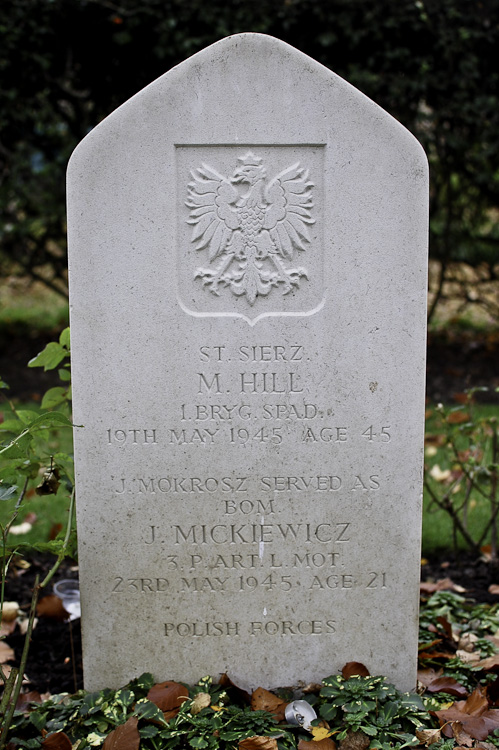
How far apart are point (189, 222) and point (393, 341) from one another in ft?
2.71

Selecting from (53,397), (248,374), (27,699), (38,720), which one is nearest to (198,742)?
(38,720)

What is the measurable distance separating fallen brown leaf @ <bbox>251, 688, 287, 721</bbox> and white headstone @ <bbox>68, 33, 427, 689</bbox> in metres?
0.11

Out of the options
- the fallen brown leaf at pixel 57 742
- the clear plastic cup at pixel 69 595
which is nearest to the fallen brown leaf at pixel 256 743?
the fallen brown leaf at pixel 57 742

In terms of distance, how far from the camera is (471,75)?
19.0ft

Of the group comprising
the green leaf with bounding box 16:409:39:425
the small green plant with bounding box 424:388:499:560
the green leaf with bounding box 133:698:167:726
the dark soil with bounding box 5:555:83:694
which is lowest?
the dark soil with bounding box 5:555:83:694

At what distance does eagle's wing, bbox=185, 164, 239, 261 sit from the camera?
7.98 ft

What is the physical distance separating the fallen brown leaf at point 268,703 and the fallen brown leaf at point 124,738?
1.48 ft

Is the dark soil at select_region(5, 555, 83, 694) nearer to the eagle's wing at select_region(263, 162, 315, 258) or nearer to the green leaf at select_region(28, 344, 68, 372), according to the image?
the green leaf at select_region(28, 344, 68, 372)

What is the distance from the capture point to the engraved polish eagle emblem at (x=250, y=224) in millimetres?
2439

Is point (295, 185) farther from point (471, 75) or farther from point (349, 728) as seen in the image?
point (471, 75)

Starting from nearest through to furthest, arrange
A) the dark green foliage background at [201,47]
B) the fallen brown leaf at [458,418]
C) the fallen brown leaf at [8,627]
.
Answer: the fallen brown leaf at [8,627] < the fallen brown leaf at [458,418] < the dark green foliage background at [201,47]

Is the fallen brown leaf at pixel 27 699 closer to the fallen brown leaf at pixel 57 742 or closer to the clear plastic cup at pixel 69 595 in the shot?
the fallen brown leaf at pixel 57 742

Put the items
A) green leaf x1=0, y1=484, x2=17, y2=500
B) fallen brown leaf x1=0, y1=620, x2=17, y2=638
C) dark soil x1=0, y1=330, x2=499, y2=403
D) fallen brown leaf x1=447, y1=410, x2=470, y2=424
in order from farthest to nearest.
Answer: dark soil x1=0, y1=330, x2=499, y2=403 → fallen brown leaf x1=447, y1=410, x2=470, y2=424 → fallen brown leaf x1=0, y1=620, x2=17, y2=638 → green leaf x1=0, y1=484, x2=17, y2=500

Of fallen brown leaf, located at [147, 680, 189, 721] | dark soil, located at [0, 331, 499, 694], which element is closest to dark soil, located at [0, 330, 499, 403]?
dark soil, located at [0, 331, 499, 694]
